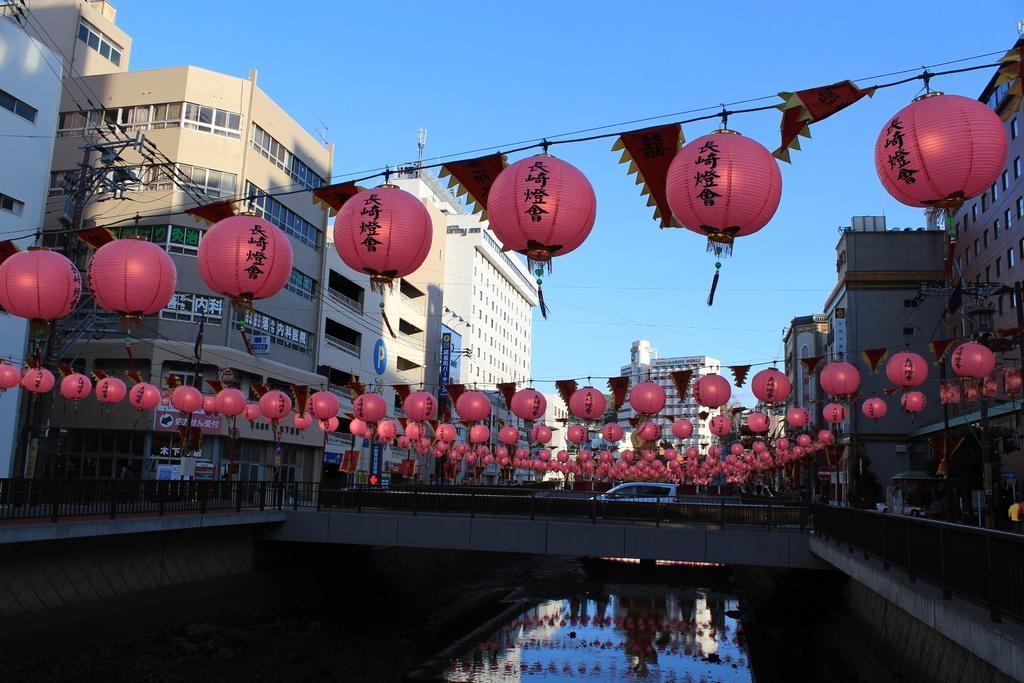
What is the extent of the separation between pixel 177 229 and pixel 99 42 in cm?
1548

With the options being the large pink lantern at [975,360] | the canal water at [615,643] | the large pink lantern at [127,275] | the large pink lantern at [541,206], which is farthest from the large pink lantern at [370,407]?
A: the large pink lantern at [541,206]

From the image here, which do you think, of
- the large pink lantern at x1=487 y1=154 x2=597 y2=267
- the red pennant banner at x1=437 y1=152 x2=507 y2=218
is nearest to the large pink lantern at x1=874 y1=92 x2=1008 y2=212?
the large pink lantern at x1=487 y1=154 x2=597 y2=267

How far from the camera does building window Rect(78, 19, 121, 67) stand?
4172 cm

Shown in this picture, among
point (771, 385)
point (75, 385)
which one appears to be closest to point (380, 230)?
point (771, 385)

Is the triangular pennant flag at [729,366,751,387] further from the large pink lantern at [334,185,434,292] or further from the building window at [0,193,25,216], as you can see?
the building window at [0,193,25,216]

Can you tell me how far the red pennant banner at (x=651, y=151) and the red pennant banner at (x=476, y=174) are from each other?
1.73 metres

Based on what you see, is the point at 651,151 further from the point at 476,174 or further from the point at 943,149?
the point at 943,149

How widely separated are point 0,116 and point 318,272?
64.2 feet

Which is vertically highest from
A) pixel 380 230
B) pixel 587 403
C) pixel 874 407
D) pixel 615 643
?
pixel 380 230

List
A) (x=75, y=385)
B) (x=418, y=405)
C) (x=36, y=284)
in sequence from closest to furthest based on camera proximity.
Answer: (x=36, y=284), (x=75, y=385), (x=418, y=405)

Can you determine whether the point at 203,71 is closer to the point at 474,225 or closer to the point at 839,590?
the point at 839,590

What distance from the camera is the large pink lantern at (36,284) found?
12180 mm

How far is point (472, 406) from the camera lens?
2478 centimetres

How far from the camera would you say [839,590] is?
73.0 ft
